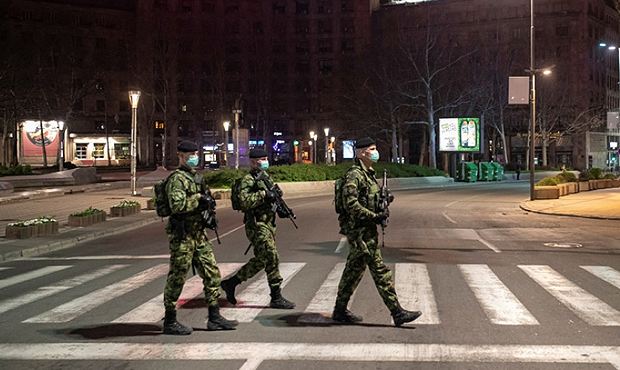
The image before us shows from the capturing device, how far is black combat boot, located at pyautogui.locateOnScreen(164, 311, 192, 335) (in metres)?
7.11

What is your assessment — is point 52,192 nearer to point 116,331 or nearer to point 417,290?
point 417,290

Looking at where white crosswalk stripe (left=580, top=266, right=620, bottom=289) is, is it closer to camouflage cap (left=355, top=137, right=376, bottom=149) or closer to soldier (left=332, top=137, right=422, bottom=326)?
soldier (left=332, top=137, right=422, bottom=326)

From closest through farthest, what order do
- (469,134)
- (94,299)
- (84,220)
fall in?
(94,299) < (84,220) < (469,134)

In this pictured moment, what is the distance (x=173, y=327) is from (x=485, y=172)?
168 ft

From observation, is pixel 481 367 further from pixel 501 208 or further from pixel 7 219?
pixel 501 208

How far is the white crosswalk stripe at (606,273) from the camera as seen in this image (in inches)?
401

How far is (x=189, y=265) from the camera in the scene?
23.3ft

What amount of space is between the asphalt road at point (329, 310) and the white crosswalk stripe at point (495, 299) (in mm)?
23

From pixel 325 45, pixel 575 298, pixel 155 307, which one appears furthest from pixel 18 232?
pixel 325 45

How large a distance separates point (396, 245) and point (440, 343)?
8.04 metres

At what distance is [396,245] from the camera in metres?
14.8

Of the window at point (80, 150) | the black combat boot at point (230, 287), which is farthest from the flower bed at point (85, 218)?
the window at point (80, 150)

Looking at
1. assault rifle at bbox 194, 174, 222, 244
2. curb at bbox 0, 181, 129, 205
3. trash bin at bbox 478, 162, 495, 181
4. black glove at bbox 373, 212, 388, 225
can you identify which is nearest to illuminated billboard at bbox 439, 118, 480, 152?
trash bin at bbox 478, 162, 495, 181

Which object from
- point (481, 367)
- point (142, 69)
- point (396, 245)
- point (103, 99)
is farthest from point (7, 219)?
point (103, 99)
